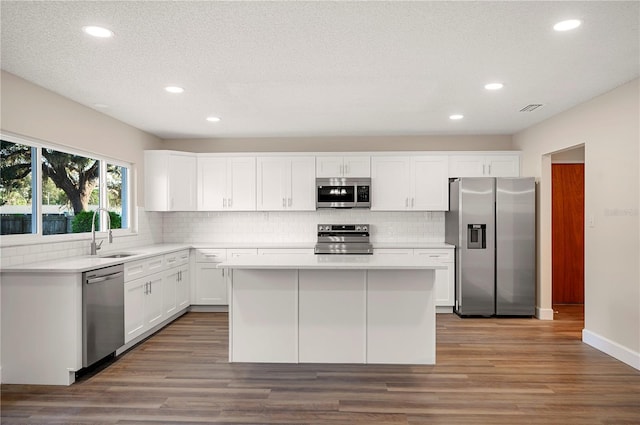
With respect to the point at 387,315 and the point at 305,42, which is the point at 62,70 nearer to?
the point at 305,42

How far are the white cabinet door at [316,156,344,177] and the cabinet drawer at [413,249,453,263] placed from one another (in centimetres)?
161

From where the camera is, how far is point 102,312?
3.68 metres

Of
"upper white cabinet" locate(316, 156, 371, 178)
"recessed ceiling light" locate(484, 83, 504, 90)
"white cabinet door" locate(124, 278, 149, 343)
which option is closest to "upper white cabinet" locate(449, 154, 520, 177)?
"upper white cabinet" locate(316, 156, 371, 178)

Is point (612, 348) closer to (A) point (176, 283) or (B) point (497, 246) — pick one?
(B) point (497, 246)

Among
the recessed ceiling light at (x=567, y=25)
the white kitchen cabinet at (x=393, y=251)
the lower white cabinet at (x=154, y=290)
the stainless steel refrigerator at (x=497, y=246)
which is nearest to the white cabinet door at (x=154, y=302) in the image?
the lower white cabinet at (x=154, y=290)

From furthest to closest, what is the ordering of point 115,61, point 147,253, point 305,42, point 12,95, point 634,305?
point 147,253
point 634,305
point 12,95
point 115,61
point 305,42

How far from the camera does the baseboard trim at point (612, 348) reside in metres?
3.73

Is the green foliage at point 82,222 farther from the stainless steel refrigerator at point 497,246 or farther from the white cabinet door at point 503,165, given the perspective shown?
the white cabinet door at point 503,165

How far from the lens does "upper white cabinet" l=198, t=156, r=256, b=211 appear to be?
626 cm

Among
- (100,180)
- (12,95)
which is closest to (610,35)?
(12,95)

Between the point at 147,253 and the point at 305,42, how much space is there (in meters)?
3.04

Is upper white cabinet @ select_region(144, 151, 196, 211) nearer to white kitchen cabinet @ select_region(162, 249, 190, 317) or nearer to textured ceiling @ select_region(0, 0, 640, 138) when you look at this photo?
white kitchen cabinet @ select_region(162, 249, 190, 317)

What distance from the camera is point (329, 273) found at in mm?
3695

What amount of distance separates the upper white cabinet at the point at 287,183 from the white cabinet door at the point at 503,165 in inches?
102
